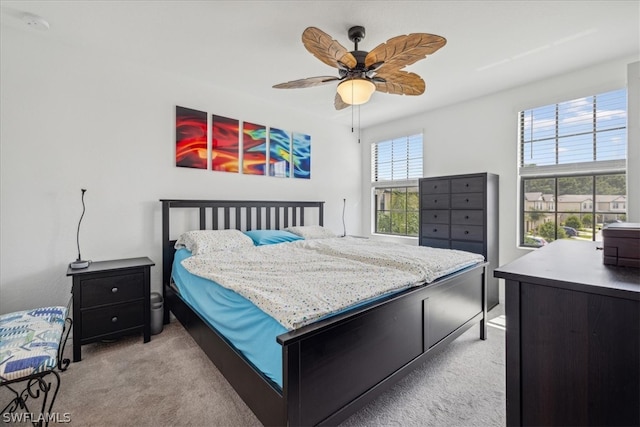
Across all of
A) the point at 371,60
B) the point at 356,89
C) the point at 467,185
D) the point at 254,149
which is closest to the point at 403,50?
the point at 371,60

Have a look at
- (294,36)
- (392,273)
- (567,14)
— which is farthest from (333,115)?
(392,273)

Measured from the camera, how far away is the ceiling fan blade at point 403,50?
5.75 feet

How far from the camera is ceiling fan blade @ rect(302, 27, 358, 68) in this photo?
1.75 metres

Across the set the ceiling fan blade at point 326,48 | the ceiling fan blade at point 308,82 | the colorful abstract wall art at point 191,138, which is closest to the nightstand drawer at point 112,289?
the colorful abstract wall art at point 191,138

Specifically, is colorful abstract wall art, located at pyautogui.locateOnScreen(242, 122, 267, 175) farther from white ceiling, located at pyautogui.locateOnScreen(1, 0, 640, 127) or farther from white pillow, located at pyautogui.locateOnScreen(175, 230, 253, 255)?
white pillow, located at pyautogui.locateOnScreen(175, 230, 253, 255)

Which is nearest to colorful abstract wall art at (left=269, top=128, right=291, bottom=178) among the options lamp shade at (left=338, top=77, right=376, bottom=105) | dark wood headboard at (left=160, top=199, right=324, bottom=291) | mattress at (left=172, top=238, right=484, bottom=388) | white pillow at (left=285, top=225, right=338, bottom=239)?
dark wood headboard at (left=160, top=199, right=324, bottom=291)

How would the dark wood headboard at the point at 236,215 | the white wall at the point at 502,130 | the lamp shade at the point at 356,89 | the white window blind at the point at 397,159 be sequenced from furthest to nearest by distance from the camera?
the white window blind at the point at 397,159 → the dark wood headboard at the point at 236,215 → the white wall at the point at 502,130 → the lamp shade at the point at 356,89

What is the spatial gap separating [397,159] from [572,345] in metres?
4.12

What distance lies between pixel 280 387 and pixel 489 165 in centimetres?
367

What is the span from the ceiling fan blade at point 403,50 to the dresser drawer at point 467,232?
2.18 metres

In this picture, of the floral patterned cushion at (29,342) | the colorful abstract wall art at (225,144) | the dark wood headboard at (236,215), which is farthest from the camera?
the colorful abstract wall art at (225,144)

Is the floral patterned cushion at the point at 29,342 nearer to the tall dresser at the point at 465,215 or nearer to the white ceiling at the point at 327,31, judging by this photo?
the white ceiling at the point at 327,31

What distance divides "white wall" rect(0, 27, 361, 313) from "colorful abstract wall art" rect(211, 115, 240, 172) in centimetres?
11

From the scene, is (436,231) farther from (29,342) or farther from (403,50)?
(29,342)
